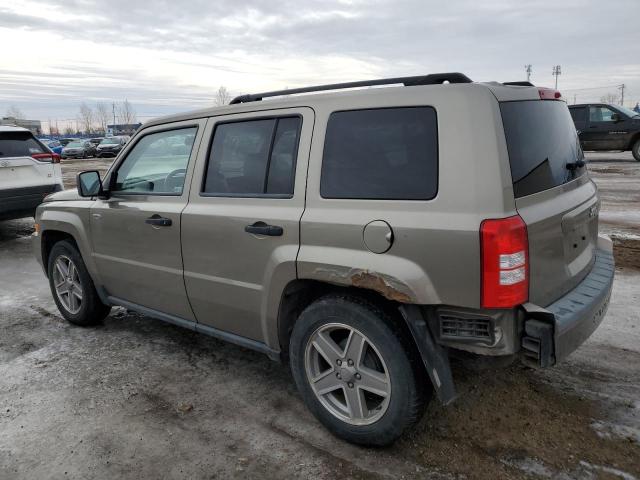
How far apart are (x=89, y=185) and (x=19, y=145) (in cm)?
537

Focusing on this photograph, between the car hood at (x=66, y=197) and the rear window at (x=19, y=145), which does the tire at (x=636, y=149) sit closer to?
the rear window at (x=19, y=145)

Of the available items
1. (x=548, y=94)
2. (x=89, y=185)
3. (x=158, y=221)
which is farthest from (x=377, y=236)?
(x=89, y=185)

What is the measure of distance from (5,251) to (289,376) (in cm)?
640

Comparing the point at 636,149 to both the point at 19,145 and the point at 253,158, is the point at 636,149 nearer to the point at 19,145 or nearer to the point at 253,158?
the point at 19,145

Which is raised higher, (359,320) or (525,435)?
(359,320)

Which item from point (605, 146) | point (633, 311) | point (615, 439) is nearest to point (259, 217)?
point (615, 439)

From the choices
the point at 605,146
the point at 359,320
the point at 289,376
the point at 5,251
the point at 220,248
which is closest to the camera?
the point at 359,320

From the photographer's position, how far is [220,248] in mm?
3182

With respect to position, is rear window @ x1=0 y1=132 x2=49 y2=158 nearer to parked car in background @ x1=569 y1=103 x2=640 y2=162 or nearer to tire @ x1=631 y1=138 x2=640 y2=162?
parked car in background @ x1=569 y1=103 x2=640 y2=162

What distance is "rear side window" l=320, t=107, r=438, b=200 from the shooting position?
2410 mm

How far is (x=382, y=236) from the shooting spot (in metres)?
2.45

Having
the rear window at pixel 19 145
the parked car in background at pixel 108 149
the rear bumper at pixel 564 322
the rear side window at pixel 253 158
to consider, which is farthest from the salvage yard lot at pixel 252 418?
the parked car in background at pixel 108 149

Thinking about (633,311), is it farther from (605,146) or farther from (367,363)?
(605,146)

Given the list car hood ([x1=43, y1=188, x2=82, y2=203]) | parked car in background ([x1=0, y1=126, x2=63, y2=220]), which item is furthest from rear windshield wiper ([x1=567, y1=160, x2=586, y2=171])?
parked car in background ([x1=0, y1=126, x2=63, y2=220])
